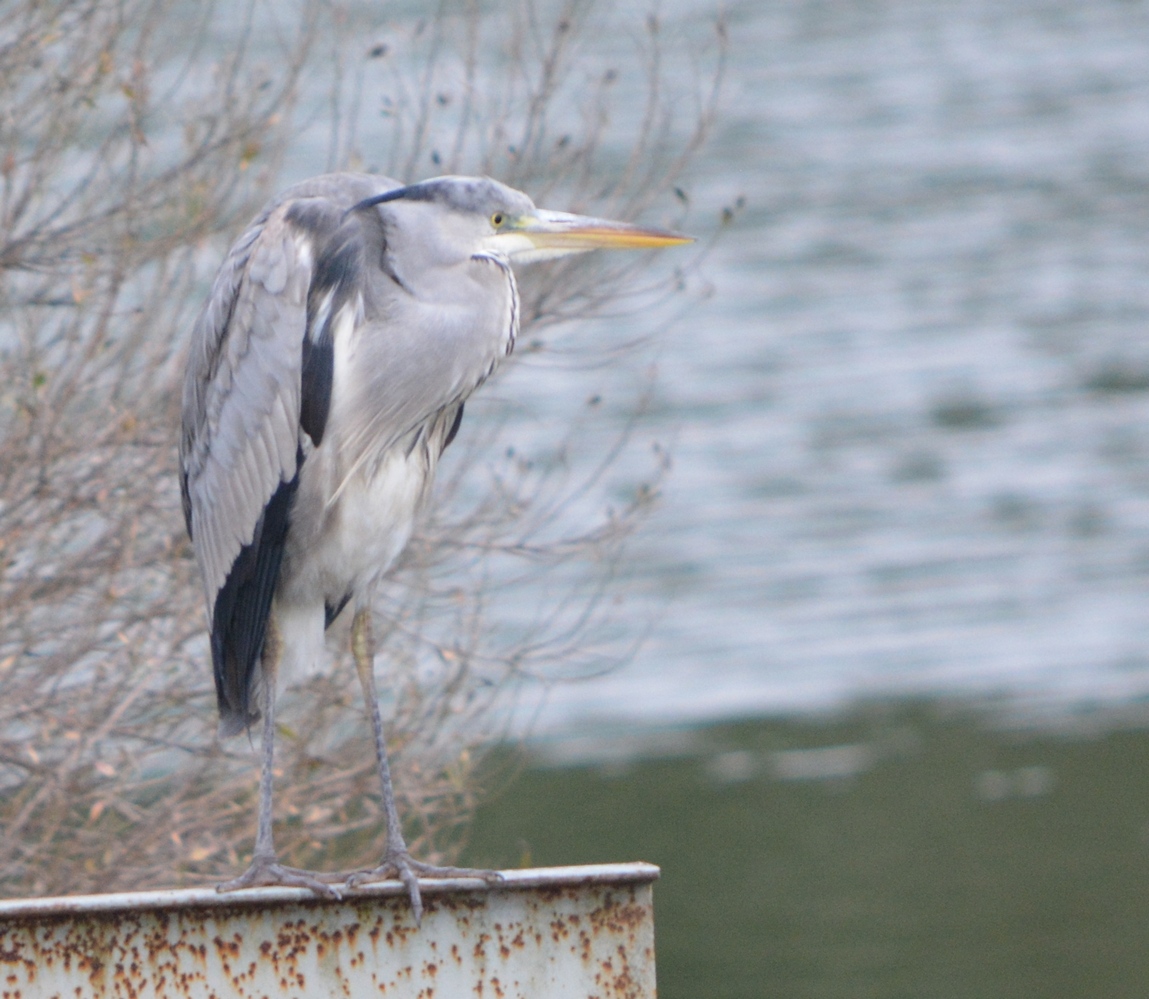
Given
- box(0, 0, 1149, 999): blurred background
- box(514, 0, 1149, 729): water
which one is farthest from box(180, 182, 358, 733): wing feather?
box(514, 0, 1149, 729): water

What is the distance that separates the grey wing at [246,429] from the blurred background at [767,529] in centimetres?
114

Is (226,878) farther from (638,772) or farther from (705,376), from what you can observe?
(705,376)

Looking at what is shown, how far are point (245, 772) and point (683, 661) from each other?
765 cm

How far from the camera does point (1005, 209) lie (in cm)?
2052

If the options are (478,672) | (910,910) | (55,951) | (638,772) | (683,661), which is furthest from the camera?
(683,661)

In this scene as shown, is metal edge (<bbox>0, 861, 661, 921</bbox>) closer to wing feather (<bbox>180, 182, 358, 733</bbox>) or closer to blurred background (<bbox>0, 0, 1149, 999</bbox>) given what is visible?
wing feather (<bbox>180, 182, 358, 733</bbox>)

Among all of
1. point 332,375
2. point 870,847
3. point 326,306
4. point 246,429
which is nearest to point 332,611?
point 246,429

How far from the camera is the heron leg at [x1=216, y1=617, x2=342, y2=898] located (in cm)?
327

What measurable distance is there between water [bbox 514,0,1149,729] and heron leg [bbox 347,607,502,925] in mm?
7903

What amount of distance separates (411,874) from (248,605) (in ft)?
2.93

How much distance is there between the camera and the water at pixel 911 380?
42.5 ft

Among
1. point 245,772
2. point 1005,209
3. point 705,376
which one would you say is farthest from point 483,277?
point 1005,209

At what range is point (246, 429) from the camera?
3.80 meters

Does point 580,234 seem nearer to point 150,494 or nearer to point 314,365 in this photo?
point 314,365
